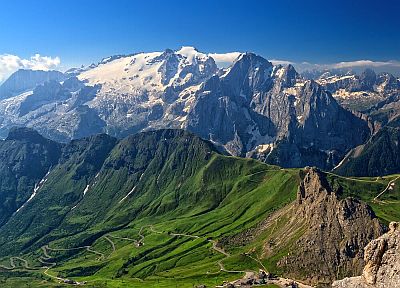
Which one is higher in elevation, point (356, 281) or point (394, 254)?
point (394, 254)

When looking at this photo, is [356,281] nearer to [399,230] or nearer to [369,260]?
[369,260]

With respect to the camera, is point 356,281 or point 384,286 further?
point 356,281

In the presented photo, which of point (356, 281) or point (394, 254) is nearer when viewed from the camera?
point (394, 254)

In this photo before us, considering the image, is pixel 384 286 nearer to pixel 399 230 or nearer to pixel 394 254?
pixel 394 254

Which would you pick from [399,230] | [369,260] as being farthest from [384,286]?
[399,230]

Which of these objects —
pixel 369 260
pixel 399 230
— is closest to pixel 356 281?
pixel 369 260
